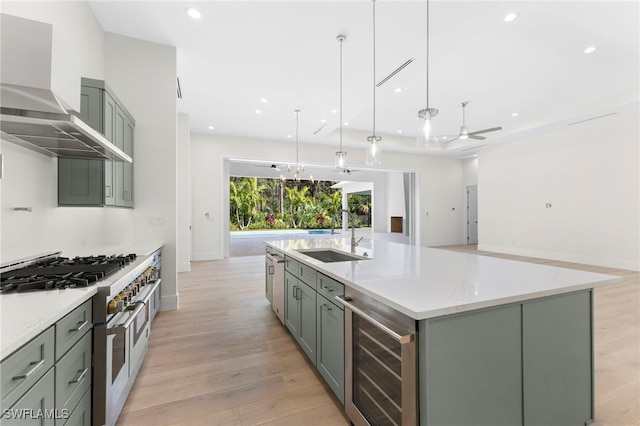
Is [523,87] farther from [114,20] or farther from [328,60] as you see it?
[114,20]

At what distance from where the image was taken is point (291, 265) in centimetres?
260

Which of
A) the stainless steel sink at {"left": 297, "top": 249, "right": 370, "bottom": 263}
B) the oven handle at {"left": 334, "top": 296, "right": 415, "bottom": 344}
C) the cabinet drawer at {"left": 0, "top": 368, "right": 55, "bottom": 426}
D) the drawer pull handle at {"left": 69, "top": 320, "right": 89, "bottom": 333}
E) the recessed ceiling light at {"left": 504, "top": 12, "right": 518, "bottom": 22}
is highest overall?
the recessed ceiling light at {"left": 504, "top": 12, "right": 518, "bottom": 22}

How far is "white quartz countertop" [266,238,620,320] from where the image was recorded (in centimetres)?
116

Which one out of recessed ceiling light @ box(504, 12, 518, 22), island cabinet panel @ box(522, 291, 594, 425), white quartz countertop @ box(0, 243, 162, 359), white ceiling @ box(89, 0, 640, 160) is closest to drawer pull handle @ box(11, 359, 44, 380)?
white quartz countertop @ box(0, 243, 162, 359)

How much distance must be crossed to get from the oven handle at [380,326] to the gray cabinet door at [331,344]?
0.41ft

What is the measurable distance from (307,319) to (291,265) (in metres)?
0.55

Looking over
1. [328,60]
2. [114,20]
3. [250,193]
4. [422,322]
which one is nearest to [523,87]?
[328,60]

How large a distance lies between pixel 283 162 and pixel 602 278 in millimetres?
7337

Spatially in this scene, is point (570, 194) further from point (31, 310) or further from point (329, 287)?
point (31, 310)

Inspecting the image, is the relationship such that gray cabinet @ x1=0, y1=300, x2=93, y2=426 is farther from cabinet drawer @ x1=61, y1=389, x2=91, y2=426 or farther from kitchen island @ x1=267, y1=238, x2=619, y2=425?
kitchen island @ x1=267, y1=238, x2=619, y2=425

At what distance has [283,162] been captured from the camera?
26.6 ft

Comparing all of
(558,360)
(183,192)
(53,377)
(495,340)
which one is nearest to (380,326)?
(495,340)

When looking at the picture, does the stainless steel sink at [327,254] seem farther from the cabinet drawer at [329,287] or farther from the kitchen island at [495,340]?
the kitchen island at [495,340]

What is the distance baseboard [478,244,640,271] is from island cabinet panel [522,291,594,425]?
6.41m
